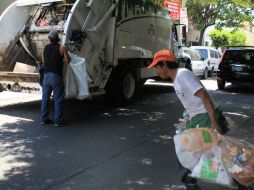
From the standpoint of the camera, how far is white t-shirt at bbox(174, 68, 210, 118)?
3.75m

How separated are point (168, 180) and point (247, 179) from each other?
5.82 feet

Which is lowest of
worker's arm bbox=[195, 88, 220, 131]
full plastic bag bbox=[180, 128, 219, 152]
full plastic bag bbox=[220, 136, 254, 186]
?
full plastic bag bbox=[220, 136, 254, 186]

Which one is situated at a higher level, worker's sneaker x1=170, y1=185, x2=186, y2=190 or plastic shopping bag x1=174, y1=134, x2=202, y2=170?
plastic shopping bag x1=174, y1=134, x2=202, y2=170

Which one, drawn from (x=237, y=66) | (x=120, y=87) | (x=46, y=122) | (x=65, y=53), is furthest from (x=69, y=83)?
(x=237, y=66)

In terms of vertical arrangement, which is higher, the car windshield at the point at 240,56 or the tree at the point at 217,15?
the tree at the point at 217,15

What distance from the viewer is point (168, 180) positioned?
5109mm

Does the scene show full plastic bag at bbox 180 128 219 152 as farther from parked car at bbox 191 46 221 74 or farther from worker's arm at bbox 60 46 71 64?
parked car at bbox 191 46 221 74

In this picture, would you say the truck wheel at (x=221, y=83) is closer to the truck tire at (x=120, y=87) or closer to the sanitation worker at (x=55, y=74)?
the truck tire at (x=120, y=87)

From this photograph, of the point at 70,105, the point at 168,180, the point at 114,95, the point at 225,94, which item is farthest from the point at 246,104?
the point at 168,180

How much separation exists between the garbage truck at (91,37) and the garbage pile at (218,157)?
17.8ft

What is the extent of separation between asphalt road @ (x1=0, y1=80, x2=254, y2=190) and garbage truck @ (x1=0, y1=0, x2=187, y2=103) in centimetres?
79

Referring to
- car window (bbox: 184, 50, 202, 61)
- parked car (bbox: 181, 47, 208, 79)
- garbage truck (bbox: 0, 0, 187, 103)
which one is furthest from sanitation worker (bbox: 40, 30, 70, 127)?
car window (bbox: 184, 50, 202, 61)

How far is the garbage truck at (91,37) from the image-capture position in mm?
8984

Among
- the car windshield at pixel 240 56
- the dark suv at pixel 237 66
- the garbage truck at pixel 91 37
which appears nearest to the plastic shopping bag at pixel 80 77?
the garbage truck at pixel 91 37
